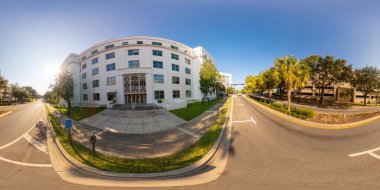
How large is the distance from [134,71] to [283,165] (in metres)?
31.1

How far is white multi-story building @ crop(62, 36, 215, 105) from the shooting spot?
32.5 meters

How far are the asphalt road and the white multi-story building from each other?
22597 millimetres

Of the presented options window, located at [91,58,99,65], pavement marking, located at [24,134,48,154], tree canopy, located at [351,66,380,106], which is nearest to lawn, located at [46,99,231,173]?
pavement marking, located at [24,134,48,154]

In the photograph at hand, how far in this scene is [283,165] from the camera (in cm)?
646

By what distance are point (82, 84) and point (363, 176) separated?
50951 mm

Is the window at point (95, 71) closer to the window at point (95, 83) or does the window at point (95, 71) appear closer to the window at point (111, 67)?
the window at point (95, 83)

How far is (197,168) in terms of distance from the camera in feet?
21.3

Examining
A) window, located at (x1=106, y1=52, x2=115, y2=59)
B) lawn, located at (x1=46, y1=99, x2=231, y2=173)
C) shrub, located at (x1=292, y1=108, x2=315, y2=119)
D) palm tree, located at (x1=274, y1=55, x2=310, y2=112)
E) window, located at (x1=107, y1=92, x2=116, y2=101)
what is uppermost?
window, located at (x1=106, y1=52, x2=115, y2=59)

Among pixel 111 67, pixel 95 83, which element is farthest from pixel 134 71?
pixel 95 83

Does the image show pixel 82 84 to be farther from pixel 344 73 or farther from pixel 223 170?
pixel 344 73

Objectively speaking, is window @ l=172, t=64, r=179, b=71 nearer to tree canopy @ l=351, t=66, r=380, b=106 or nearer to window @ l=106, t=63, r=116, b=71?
window @ l=106, t=63, r=116, b=71

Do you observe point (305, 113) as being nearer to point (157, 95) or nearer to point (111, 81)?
point (157, 95)

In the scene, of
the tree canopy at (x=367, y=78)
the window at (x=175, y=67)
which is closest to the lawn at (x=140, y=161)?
the window at (x=175, y=67)

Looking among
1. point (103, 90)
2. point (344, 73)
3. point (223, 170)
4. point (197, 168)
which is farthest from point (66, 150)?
point (344, 73)
